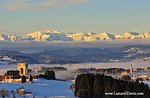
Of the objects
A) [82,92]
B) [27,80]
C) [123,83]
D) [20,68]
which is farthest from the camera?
[20,68]

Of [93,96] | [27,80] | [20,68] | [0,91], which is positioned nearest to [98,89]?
[93,96]

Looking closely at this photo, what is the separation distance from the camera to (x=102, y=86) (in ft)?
319

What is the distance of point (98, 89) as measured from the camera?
3802 inches

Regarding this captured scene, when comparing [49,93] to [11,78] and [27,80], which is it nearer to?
[27,80]

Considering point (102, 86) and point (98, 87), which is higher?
point (102, 86)

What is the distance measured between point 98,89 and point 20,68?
3218 inches

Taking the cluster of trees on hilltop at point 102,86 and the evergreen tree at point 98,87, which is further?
the evergreen tree at point 98,87

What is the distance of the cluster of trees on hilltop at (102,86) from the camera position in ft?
297

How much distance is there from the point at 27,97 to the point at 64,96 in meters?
7.28

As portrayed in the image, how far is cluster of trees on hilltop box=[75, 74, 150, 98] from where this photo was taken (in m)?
90.4

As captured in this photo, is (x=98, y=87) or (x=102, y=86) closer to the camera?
(x=98, y=87)

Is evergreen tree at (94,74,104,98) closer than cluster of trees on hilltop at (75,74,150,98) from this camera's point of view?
No

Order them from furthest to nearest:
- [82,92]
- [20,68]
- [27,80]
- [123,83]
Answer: [20,68] < [27,80] < [82,92] < [123,83]

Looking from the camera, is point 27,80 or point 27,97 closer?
point 27,97
